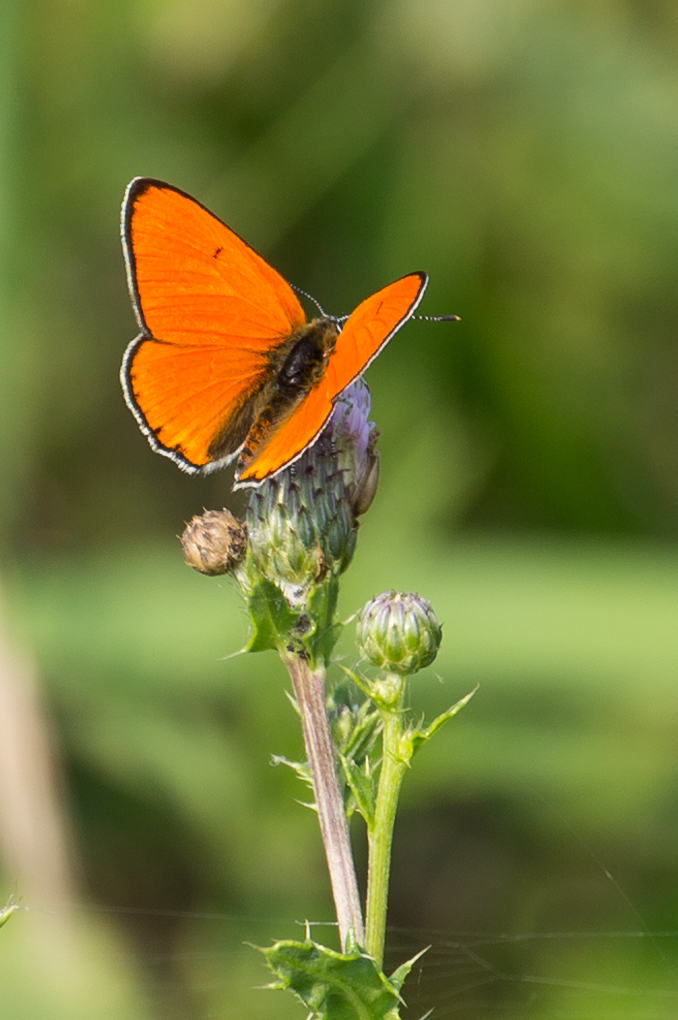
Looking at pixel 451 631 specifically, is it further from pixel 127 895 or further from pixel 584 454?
pixel 127 895

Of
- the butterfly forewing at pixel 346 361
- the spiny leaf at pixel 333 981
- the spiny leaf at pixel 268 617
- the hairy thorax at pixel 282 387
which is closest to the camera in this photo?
the spiny leaf at pixel 333 981

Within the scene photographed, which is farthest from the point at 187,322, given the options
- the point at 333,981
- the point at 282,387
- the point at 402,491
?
the point at 402,491

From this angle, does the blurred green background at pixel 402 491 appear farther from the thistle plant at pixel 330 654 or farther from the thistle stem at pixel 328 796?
the thistle stem at pixel 328 796

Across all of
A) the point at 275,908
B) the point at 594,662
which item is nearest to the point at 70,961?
the point at 275,908

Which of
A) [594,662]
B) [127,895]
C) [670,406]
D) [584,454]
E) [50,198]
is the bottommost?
[127,895]

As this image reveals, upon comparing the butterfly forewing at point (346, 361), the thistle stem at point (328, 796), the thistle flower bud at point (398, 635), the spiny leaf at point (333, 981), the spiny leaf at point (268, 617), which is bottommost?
the spiny leaf at point (333, 981)

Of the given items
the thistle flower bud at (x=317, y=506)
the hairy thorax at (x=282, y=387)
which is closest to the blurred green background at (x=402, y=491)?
the hairy thorax at (x=282, y=387)

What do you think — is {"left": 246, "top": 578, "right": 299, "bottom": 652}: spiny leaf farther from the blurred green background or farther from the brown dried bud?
the blurred green background
